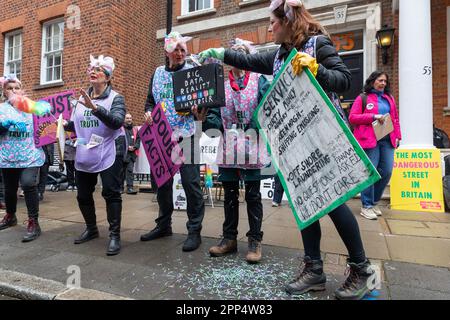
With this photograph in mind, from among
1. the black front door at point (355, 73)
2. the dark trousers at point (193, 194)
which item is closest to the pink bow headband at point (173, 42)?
the dark trousers at point (193, 194)

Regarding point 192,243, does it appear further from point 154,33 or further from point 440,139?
point 154,33

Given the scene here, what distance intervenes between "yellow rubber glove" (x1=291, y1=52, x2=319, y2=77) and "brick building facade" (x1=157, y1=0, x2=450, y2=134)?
610 centimetres

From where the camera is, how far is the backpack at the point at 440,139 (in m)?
6.79

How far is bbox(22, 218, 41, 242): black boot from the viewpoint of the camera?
3713 millimetres

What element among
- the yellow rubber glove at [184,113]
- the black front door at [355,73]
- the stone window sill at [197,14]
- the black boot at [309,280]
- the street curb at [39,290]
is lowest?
the street curb at [39,290]

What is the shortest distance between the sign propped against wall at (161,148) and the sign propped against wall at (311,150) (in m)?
1.17

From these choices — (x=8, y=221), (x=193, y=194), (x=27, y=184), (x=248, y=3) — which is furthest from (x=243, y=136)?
(x=248, y=3)

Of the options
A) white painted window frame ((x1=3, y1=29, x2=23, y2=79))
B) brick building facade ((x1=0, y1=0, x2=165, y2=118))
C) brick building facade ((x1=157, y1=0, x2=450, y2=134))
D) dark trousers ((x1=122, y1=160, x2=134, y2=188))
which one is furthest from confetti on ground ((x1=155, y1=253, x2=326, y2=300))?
white painted window frame ((x1=3, y1=29, x2=23, y2=79))

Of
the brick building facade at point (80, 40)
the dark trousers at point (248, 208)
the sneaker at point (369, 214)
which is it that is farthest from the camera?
the brick building facade at point (80, 40)

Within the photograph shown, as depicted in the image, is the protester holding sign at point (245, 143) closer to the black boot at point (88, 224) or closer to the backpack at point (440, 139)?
the black boot at point (88, 224)

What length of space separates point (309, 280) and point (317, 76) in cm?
138

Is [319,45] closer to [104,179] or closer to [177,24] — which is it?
[104,179]

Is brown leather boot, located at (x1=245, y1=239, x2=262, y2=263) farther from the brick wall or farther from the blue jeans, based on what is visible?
the brick wall

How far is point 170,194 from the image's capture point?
3711 millimetres
